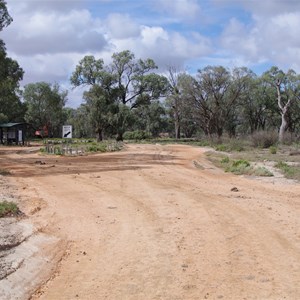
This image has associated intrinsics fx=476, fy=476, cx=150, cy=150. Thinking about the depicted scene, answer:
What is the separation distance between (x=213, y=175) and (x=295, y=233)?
1131 cm

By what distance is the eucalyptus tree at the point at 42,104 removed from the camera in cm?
9094

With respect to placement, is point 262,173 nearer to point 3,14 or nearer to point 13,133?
point 3,14

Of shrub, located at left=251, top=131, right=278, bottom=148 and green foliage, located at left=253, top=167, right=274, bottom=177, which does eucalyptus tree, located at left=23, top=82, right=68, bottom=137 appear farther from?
green foliage, located at left=253, top=167, right=274, bottom=177

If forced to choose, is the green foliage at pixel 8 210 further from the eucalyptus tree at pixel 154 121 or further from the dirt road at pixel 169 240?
the eucalyptus tree at pixel 154 121

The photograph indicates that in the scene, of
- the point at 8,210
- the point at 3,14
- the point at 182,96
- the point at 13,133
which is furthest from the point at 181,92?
Answer: the point at 8,210

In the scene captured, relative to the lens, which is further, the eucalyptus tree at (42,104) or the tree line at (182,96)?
the eucalyptus tree at (42,104)

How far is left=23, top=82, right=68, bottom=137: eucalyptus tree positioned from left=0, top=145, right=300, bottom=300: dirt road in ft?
257

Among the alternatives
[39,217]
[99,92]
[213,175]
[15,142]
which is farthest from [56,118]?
[39,217]

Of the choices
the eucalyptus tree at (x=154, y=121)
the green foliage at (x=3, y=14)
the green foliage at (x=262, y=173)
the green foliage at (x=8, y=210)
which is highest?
the green foliage at (x=3, y=14)

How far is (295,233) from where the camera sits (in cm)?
835

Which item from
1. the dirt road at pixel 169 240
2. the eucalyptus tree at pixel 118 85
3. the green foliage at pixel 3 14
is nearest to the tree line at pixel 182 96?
the eucalyptus tree at pixel 118 85

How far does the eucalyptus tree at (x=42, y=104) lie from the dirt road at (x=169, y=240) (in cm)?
7835

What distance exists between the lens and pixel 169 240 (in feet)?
26.2

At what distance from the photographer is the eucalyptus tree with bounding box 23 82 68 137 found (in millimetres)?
90938
